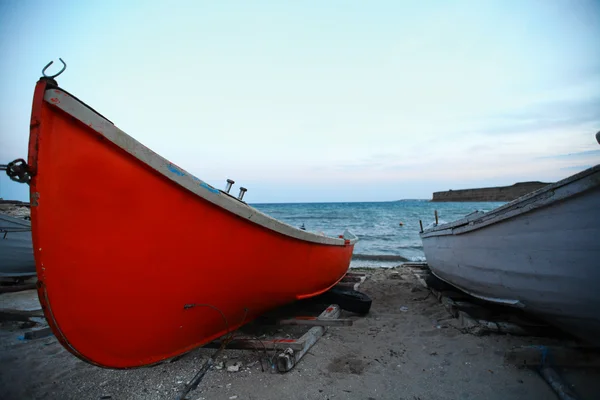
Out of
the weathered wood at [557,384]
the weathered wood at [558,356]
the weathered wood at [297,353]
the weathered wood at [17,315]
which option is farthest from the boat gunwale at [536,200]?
the weathered wood at [17,315]

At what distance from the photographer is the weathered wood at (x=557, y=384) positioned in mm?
2332

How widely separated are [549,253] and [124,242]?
11.4ft

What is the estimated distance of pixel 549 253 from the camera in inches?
103

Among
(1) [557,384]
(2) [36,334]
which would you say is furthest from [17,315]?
(1) [557,384]

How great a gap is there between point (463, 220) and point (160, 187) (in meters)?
3.66

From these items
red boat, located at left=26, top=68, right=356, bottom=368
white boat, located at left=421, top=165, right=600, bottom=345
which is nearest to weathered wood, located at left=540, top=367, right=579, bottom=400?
white boat, located at left=421, top=165, right=600, bottom=345

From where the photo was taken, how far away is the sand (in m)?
2.51

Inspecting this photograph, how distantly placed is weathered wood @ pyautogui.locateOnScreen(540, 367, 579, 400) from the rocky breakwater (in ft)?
184

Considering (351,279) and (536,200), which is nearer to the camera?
(536,200)


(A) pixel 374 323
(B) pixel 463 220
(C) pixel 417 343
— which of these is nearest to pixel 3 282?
(A) pixel 374 323

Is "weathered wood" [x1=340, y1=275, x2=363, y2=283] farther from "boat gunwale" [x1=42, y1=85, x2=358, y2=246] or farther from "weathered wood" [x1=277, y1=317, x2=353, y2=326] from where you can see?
"boat gunwale" [x1=42, y1=85, x2=358, y2=246]

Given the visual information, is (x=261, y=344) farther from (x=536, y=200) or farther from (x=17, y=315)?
(x=17, y=315)

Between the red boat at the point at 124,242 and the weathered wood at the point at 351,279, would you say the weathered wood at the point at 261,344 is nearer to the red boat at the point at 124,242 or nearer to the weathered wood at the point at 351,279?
the red boat at the point at 124,242

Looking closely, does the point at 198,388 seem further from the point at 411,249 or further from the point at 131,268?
the point at 411,249
